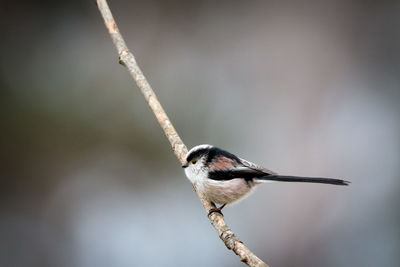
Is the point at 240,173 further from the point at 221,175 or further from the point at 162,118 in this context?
the point at 162,118

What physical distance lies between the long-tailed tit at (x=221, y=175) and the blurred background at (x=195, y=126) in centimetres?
149

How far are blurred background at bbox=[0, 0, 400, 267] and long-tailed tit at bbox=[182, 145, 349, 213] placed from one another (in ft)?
4.90

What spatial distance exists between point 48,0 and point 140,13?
Result: 0.91 m

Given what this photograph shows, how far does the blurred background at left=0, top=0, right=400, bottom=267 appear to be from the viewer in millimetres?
3613

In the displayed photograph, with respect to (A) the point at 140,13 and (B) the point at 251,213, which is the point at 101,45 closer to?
(A) the point at 140,13

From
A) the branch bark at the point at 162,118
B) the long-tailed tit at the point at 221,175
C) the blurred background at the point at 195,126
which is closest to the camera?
the branch bark at the point at 162,118

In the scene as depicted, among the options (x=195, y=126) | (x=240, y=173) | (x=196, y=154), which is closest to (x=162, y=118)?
(x=196, y=154)

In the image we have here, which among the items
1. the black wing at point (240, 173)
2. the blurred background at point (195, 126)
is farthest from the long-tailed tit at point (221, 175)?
the blurred background at point (195, 126)

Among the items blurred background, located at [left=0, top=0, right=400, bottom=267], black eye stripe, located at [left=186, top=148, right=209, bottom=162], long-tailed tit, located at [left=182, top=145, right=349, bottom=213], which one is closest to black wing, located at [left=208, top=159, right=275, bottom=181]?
long-tailed tit, located at [left=182, top=145, right=349, bottom=213]

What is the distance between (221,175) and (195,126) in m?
1.84

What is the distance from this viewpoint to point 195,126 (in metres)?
3.93

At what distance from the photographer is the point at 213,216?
1897 millimetres

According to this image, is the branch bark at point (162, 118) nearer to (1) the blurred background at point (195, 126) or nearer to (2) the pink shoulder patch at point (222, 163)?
(2) the pink shoulder patch at point (222, 163)

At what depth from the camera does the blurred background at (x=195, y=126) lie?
11.9ft
